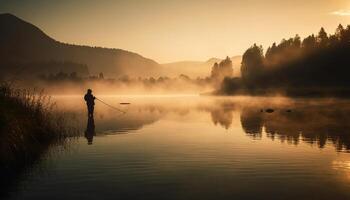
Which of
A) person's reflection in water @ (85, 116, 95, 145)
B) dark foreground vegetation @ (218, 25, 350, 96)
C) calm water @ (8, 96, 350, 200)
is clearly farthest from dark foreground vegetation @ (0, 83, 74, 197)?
dark foreground vegetation @ (218, 25, 350, 96)

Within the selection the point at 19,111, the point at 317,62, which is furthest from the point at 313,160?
the point at 317,62

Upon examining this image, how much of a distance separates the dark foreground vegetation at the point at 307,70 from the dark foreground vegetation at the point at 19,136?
409ft

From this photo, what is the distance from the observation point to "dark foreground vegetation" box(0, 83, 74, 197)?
67.9 ft

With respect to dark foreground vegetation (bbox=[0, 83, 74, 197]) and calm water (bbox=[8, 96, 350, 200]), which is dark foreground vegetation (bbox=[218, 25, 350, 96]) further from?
dark foreground vegetation (bbox=[0, 83, 74, 197])

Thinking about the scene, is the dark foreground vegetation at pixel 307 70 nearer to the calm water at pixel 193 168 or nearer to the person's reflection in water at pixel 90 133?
the person's reflection in water at pixel 90 133

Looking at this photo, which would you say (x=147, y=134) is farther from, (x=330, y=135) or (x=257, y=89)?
(x=257, y=89)

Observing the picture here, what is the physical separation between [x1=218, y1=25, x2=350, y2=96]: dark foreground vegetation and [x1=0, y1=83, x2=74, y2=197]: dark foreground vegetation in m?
125

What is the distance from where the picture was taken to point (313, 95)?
146500mm

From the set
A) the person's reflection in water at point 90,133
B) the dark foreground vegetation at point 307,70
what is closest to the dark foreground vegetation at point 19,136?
the person's reflection in water at point 90,133

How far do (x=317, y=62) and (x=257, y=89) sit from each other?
28.5 meters

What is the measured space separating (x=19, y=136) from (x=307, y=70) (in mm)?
158068

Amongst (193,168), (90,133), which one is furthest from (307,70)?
(193,168)

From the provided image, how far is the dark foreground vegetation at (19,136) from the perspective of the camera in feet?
67.9

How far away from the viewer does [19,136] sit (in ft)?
75.8
